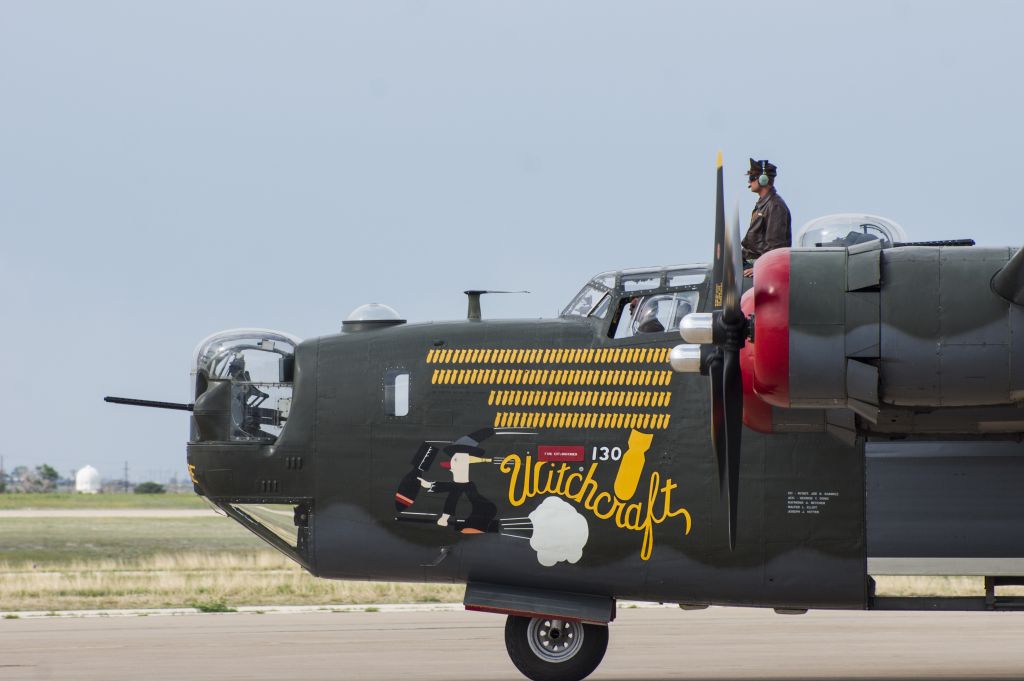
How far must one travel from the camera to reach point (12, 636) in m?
21.7

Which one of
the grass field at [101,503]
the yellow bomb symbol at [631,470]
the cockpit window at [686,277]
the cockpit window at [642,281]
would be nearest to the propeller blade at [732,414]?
the yellow bomb symbol at [631,470]

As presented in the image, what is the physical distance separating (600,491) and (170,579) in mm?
22540

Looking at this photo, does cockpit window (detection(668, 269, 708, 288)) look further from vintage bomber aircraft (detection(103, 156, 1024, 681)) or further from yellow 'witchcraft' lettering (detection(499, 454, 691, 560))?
yellow 'witchcraft' lettering (detection(499, 454, 691, 560))

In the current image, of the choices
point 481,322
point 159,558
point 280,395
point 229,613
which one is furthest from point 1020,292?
point 159,558

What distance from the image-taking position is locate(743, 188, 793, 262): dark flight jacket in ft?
51.2

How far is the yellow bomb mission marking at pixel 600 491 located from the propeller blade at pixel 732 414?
1.74m

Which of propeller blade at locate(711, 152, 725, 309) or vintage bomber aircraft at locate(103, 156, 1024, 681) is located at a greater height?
propeller blade at locate(711, 152, 725, 309)

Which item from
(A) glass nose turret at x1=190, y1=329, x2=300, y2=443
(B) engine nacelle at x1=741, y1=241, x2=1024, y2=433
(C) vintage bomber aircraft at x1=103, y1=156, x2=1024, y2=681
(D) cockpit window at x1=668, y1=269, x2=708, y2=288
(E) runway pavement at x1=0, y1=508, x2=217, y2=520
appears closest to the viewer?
(B) engine nacelle at x1=741, y1=241, x2=1024, y2=433


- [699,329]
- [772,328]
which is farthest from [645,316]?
[772,328]

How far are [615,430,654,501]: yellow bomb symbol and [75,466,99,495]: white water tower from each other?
4770 inches

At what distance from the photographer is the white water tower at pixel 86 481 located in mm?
128125

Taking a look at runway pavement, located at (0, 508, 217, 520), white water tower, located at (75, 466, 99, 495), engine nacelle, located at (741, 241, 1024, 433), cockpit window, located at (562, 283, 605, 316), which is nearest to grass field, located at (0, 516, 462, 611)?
runway pavement, located at (0, 508, 217, 520)

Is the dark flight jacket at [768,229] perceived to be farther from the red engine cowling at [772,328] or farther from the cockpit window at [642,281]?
the red engine cowling at [772,328]

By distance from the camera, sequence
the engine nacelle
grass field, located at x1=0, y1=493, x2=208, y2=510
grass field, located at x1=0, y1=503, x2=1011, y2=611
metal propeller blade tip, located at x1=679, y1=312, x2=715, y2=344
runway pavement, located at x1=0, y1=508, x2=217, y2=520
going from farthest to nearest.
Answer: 1. grass field, located at x1=0, y1=493, x2=208, y2=510
2. runway pavement, located at x1=0, y1=508, x2=217, y2=520
3. grass field, located at x1=0, y1=503, x2=1011, y2=611
4. metal propeller blade tip, located at x1=679, y1=312, x2=715, y2=344
5. the engine nacelle
